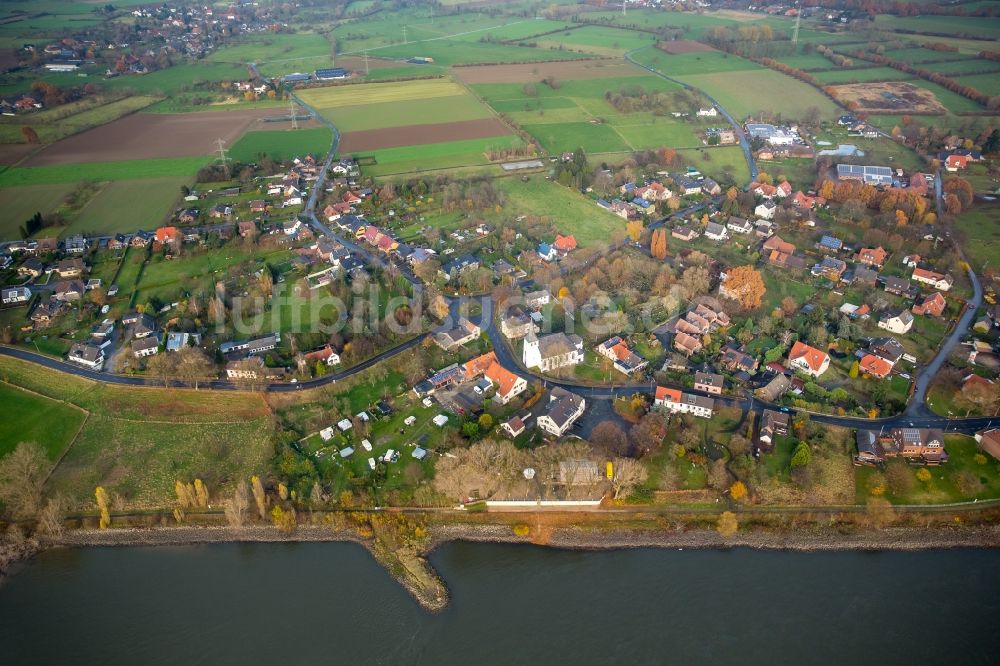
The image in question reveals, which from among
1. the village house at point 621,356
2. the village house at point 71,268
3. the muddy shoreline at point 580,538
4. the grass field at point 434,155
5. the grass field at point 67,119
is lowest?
the muddy shoreline at point 580,538

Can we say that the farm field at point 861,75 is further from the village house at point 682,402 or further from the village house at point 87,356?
the village house at point 87,356

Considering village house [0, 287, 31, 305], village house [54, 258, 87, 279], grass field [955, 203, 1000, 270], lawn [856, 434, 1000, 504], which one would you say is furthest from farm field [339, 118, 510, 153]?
lawn [856, 434, 1000, 504]

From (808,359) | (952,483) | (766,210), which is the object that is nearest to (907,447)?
(952,483)

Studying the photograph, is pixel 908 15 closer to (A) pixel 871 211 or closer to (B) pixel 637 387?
(A) pixel 871 211

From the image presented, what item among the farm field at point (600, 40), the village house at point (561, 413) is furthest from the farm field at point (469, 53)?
the village house at point (561, 413)

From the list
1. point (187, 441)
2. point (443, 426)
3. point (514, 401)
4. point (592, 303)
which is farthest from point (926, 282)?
point (187, 441)

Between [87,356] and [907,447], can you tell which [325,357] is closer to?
Result: [87,356]
